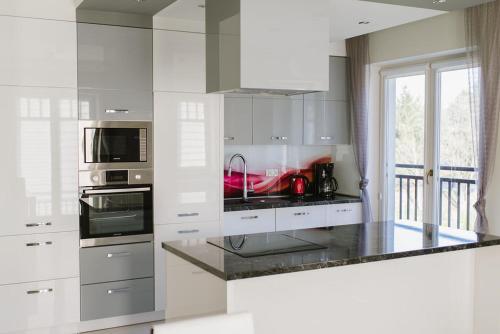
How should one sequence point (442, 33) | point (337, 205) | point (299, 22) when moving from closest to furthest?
point (299, 22) → point (442, 33) → point (337, 205)

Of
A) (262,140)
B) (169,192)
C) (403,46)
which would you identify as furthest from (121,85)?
(403,46)

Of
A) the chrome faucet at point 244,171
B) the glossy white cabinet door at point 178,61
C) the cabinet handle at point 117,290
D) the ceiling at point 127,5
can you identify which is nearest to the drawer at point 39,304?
the cabinet handle at point 117,290

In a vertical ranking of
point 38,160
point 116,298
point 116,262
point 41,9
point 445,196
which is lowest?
point 116,298

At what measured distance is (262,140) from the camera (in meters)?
5.56

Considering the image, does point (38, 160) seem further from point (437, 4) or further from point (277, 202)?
point (437, 4)

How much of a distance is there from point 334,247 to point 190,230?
191cm

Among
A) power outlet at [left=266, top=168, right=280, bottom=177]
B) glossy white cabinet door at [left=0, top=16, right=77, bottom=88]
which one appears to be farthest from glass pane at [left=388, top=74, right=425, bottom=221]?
glossy white cabinet door at [left=0, top=16, right=77, bottom=88]

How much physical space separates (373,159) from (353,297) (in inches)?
120

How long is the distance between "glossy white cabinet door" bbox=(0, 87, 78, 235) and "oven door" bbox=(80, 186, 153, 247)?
104 mm

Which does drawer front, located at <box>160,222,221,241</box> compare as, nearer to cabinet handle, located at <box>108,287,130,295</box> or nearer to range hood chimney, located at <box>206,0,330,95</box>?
cabinet handle, located at <box>108,287,130,295</box>

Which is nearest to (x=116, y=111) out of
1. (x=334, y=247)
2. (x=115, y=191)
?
(x=115, y=191)

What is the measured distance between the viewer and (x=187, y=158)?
4711mm

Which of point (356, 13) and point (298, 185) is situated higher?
point (356, 13)

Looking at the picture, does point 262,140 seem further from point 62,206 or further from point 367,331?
point 367,331
